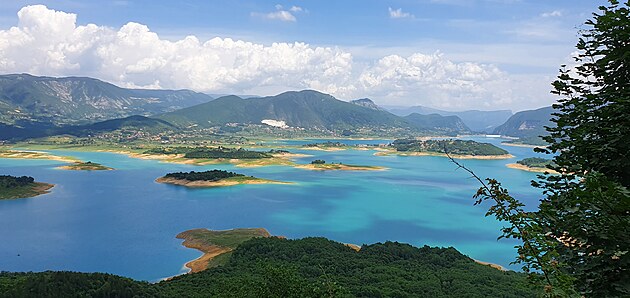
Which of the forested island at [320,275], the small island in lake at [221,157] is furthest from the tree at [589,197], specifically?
the small island in lake at [221,157]

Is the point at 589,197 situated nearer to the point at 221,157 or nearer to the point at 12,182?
the point at 12,182

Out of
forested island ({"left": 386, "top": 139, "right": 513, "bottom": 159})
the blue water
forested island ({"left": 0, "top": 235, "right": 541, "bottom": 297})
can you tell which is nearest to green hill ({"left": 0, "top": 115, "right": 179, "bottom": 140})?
the blue water

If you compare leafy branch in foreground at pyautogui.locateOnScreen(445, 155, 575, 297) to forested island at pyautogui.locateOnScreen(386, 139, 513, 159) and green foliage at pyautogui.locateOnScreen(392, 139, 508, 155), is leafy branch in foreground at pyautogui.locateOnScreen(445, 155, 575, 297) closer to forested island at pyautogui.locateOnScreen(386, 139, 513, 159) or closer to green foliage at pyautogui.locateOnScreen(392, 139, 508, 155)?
forested island at pyautogui.locateOnScreen(386, 139, 513, 159)

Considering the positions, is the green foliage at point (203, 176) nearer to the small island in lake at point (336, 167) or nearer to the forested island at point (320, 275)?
the small island in lake at point (336, 167)

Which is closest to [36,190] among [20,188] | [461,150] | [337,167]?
[20,188]

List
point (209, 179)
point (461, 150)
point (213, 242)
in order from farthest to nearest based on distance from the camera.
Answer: point (461, 150)
point (209, 179)
point (213, 242)
